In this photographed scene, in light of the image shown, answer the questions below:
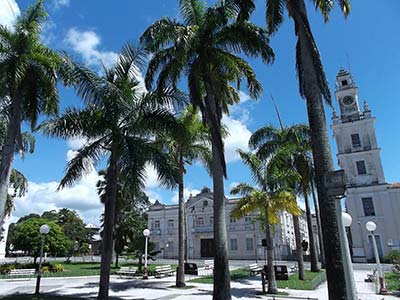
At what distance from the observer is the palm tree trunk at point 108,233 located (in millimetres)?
10879

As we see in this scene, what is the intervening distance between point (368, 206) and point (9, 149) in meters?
39.0

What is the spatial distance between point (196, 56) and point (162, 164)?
4306 mm

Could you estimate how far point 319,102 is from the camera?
8094 millimetres

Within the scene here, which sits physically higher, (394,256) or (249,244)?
(249,244)

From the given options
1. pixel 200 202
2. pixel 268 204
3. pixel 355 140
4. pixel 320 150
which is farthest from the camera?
pixel 200 202

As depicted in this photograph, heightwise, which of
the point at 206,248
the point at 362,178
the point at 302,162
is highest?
the point at 362,178

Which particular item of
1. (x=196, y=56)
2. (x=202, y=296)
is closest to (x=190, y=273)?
(x=202, y=296)

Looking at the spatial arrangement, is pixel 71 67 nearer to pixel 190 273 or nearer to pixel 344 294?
pixel 344 294

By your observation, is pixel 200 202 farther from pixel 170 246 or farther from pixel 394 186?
pixel 394 186

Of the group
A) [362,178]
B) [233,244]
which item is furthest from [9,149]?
[233,244]

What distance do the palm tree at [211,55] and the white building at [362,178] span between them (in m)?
28.3

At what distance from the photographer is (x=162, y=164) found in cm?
1148

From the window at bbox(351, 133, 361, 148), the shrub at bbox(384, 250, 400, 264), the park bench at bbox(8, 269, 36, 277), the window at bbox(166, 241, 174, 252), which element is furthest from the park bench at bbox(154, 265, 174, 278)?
the window at bbox(351, 133, 361, 148)

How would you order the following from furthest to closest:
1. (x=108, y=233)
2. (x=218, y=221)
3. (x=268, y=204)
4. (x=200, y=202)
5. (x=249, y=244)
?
(x=200, y=202) < (x=249, y=244) < (x=268, y=204) < (x=108, y=233) < (x=218, y=221)
